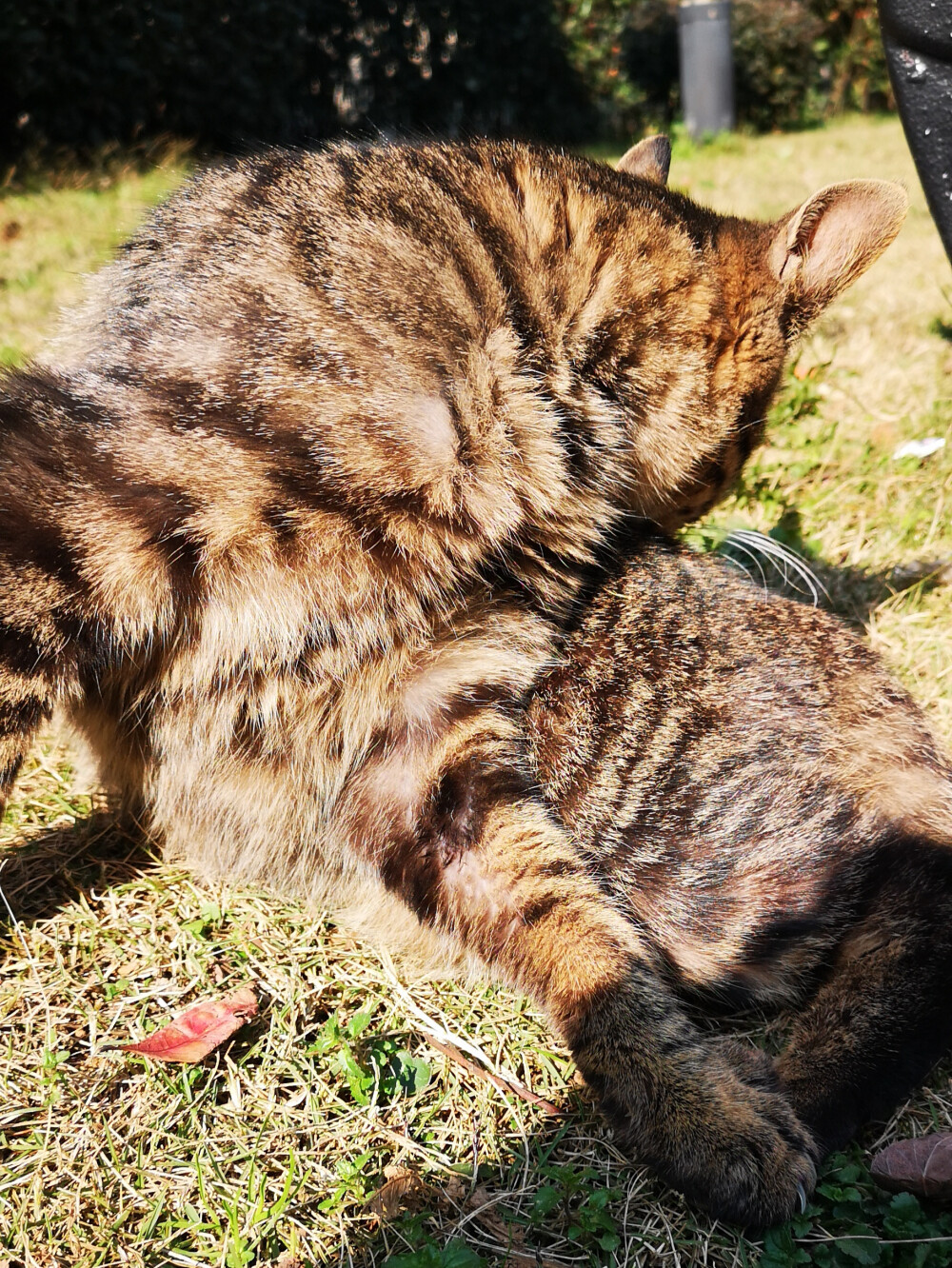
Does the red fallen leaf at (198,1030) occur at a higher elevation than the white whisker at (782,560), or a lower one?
lower

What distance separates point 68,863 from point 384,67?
33.2 feet

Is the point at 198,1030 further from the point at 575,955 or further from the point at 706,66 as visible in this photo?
the point at 706,66

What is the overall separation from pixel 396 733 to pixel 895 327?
3.90m

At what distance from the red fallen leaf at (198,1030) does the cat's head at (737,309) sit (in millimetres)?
1302

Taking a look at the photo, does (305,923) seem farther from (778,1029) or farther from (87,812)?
(778,1029)

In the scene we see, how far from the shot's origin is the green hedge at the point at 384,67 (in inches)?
336

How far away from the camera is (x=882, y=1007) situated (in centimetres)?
177

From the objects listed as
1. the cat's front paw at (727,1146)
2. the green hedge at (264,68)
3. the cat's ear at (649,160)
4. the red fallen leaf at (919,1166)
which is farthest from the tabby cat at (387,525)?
the green hedge at (264,68)

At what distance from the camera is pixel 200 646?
179 centimetres

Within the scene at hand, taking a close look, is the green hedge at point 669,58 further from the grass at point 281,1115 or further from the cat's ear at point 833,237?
the grass at point 281,1115

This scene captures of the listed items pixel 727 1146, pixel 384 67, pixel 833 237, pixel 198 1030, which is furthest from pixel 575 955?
pixel 384 67

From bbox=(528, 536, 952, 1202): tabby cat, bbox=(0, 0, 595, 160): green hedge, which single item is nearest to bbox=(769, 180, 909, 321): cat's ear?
bbox=(528, 536, 952, 1202): tabby cat

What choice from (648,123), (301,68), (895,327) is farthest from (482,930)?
(648,123)

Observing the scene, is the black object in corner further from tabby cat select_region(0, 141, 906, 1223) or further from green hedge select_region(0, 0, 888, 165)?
green hedge select_region(0, 0, 888, 165)
